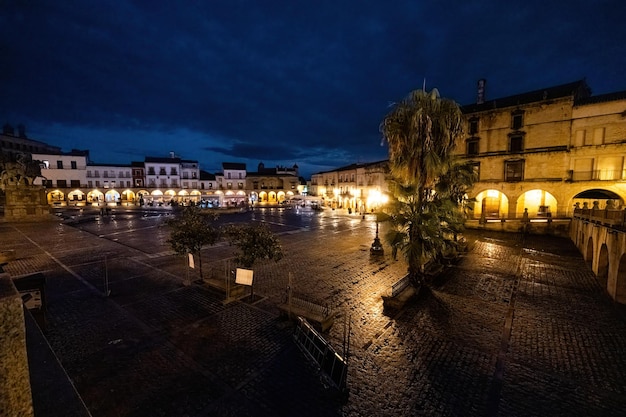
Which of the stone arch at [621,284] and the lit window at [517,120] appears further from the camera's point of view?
the lit window at [517,120]

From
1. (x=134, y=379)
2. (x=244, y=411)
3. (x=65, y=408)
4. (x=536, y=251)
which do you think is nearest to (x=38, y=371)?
(x=65, y=408)

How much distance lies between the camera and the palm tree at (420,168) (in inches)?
419

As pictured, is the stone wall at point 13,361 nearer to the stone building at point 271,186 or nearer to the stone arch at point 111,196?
the stone building at point 271,186

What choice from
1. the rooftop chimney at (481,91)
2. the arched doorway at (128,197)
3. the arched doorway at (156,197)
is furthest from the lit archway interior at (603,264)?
the arched doorway at (128,197)

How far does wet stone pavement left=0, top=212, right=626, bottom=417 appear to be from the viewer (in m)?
5.79

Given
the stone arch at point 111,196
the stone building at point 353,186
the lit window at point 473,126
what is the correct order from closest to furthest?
the lit window at point 473,126, the stone building at point 353,186, the stone arch at point 111,196

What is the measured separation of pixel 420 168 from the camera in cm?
1101

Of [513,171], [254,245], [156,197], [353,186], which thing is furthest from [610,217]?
[156,197]

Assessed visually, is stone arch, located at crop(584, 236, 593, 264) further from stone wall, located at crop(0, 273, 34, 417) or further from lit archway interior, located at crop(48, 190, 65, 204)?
lit archway interior, located at crop(48, 190, 65, 204)

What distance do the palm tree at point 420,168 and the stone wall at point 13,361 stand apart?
10122 mm

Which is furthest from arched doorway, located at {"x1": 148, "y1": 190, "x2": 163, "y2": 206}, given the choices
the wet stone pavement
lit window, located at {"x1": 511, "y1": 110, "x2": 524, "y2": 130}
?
lit window, located at {"x1": 511, "y1": 110, "x2": 524, "y2": 130}

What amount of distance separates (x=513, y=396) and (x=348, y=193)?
5075 centimetres

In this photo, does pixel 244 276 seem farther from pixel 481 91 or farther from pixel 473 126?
pixel 481 91

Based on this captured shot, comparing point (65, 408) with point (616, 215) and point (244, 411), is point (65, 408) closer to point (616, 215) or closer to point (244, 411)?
point (244, 411)
